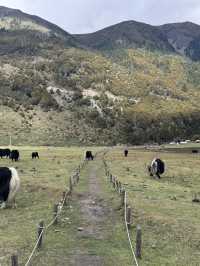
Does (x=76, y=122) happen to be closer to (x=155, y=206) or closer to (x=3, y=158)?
(x=3, y=158)

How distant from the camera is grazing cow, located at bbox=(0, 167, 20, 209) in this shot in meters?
24.7

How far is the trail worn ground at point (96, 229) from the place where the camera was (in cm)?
1600

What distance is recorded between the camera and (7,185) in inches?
979

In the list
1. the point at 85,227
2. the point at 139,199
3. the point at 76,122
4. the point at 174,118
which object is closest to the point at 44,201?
the point at 139,199

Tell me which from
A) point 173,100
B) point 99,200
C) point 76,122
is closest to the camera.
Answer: point 99,200

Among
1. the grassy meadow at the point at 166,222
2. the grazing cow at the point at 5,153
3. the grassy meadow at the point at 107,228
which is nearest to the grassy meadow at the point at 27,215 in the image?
the grassy meadow at the point at 107,228

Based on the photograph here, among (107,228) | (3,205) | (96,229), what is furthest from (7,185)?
(107,228)

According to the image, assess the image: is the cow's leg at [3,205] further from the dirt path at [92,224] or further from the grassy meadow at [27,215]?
the dirt path at [92,224]

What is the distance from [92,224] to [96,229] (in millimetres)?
924

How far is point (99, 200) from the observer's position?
27594 mm

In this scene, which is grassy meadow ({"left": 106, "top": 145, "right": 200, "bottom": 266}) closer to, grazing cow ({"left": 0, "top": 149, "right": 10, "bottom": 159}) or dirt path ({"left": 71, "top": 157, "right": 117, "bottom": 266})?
dirt path ({"left": 71, "top": 157, "right": 117, "bottom": 266})

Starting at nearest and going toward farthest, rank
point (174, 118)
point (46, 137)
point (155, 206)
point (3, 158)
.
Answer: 1. point (155, 206)
2. point (3, 158)
3. point (46, 137)
4. point (174, 118)

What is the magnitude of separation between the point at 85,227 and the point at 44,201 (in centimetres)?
693

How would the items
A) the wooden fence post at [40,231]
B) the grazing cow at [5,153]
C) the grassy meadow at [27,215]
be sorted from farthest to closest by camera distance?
the grazing cow at [5,153] → the grassy meadow at [27,215] → the wooden fence post at [40,231]
